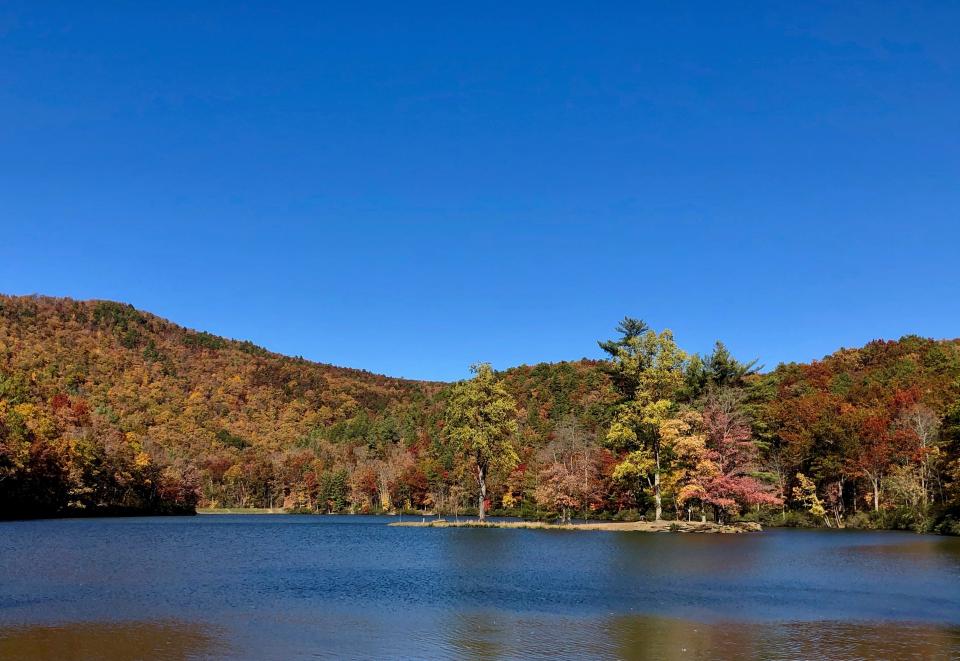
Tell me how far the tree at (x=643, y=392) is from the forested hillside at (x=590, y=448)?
0.61 feet

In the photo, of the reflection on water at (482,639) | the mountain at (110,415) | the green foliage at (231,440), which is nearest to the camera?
the reflection on water at (482,639)

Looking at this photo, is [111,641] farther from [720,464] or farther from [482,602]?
[720,464]

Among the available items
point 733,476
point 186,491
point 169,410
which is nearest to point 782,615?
point 733,476

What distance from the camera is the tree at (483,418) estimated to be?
7112cm

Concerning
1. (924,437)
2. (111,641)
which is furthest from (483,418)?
(111,641)

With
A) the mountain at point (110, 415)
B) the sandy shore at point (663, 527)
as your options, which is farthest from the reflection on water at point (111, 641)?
the mountain at point (110, 415)

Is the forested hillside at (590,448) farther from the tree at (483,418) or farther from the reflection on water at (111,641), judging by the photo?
the reflection on water at (111,641)

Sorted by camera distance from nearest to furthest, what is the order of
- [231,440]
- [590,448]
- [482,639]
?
[482,639], [590,448], [231,440]

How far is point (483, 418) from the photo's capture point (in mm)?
72250

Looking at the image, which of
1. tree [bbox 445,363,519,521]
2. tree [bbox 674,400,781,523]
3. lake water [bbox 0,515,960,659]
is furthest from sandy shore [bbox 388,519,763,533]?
lake water [bbox 0,515,960,659]

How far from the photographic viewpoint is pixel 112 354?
614 feet

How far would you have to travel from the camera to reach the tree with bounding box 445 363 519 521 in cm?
7112

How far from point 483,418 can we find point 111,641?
183ft

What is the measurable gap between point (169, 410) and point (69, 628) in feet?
529
